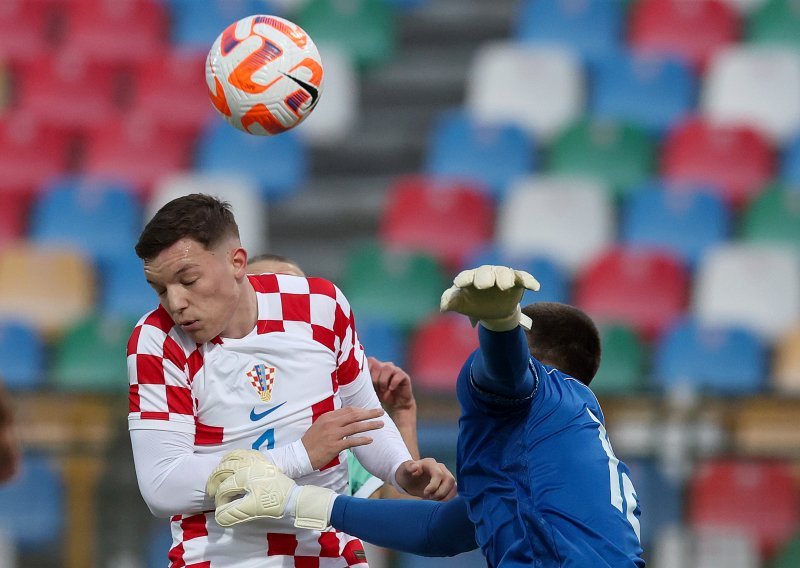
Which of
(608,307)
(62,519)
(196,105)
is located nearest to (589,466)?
(62,519)

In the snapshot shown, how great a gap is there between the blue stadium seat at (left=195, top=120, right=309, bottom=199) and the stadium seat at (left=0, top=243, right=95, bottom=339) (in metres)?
1.10

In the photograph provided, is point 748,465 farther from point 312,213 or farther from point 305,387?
point 312,213

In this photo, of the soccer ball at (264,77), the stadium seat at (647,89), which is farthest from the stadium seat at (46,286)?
the soccer ball at (264,77)

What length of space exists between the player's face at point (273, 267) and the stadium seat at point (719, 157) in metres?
4.35

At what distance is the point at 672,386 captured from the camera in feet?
20.6

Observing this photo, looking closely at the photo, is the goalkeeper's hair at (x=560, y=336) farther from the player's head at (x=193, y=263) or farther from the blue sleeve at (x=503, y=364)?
the player's head at (x=193, y=263)

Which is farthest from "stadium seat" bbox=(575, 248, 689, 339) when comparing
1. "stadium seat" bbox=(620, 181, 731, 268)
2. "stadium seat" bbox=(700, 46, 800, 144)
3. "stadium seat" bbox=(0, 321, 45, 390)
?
"stadium seat" bbox=(0, 321, 45, 390)

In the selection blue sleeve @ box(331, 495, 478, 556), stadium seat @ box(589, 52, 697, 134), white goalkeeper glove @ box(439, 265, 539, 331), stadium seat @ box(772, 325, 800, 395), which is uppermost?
stadium seat @ box(589, 52, 697, 134)

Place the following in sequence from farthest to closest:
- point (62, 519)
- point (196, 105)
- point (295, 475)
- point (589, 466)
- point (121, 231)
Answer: point (196, 105)
point (121, 231)
point (62, 519)
point (295, 475)
point (589, 466)

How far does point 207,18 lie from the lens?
1004cm

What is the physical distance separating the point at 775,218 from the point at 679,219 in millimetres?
517

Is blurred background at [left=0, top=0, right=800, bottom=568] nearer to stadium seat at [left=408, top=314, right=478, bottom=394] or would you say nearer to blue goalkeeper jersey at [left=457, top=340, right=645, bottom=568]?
stadium seat at [left=408, top=314, right=478, bottom=394]

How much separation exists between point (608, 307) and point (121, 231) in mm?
3032

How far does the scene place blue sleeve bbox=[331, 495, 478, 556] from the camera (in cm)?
366
